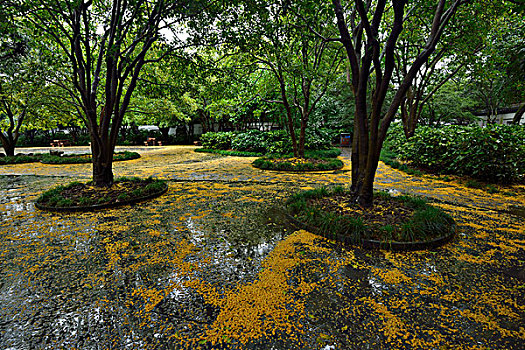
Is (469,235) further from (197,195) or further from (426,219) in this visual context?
(197,195)

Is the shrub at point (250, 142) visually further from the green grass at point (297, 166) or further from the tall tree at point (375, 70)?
the tall tree at point (375, 70)

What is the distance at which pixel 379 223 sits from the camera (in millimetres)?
3295

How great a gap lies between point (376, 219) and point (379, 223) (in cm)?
17

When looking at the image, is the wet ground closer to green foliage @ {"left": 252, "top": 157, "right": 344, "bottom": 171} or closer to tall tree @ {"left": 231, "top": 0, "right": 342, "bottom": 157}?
tall tree @ {"left": 231, "top": 0, "right": 342, "bottom": 157}

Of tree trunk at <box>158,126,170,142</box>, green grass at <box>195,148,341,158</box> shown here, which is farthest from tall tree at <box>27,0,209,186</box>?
tree trunk at <box>158,126,170,142</box>

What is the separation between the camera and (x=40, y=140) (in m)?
28.4

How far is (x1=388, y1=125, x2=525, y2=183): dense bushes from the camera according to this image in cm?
557

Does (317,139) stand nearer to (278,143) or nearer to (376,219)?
(278,143)

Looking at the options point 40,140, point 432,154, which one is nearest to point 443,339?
point 432,154

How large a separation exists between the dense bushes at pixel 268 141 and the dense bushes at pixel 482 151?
6.91 m

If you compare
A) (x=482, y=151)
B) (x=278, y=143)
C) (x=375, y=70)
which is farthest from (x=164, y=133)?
(x=482, y=151)

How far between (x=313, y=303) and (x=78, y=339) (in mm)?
1755

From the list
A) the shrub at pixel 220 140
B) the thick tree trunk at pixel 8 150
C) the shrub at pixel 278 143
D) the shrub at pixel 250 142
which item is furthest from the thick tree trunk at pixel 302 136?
the thick tree trunk at pixel 8 150

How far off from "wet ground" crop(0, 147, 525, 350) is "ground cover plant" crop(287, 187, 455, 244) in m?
0.21
